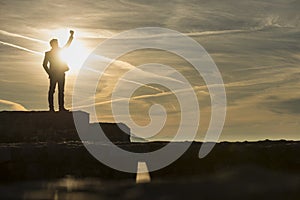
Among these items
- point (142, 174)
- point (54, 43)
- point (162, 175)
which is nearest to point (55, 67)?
point (54, 43)

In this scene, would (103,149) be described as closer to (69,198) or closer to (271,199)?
(69,198)

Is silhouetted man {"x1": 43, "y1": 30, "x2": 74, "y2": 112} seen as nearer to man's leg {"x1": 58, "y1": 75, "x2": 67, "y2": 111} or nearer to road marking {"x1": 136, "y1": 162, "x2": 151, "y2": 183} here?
man's leg {"x1": 58, "y1": 75, "x2": 67, "y2": 111}

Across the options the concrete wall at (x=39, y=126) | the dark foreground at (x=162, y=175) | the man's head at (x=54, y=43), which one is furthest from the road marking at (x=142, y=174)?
the concrete wall at (x=39, y=126)

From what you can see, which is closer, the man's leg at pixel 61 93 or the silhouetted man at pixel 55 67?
the silhouetted man at pixel 55 67

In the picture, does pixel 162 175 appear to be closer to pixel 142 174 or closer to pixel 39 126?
pixel 142 174

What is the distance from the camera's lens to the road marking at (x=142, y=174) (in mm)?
8164

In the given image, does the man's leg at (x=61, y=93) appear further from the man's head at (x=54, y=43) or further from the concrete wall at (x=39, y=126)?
the man's head at (x=54, y=43)

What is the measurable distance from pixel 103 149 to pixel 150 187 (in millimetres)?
2561

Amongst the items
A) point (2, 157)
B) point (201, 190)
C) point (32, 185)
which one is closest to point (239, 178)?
point (201, 190)

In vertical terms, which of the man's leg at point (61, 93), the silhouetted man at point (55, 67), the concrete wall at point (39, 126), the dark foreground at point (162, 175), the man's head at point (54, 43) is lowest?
the dark foreground at point (162, 175)

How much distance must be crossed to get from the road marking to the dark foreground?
0.39 feet

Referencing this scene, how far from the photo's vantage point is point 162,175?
28.1 ft

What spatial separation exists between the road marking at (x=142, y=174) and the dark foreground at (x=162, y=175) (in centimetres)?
12

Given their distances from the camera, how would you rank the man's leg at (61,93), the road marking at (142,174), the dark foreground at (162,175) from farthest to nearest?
1. the man's leg at (61,93)
2. the road marking at (142,174)
3. the dark foreground at (162,175)
